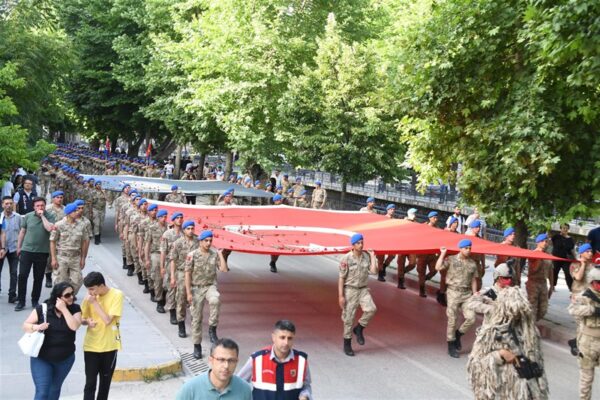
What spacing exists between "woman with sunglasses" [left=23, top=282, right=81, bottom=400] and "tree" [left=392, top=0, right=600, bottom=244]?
28.0 feet

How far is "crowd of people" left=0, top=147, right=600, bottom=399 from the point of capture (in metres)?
6.62

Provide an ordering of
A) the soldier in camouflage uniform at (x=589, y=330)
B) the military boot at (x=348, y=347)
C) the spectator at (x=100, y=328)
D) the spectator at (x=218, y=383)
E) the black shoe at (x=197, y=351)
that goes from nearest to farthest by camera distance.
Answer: the spectator at (x=218, y=383) → the spectator at (x=100, y=328) → the soldier in camouflage uniform at (x=589, y=330) → the black shoe at (x=197, y=351) → the military boot at (x=348, y=347)

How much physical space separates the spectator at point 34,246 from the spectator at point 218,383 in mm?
8949

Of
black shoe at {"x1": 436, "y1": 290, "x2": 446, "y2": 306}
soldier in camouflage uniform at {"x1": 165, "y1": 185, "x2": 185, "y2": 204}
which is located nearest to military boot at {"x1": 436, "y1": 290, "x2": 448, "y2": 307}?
black shoe at {"x1": 436, "y1": 290, "x2": 446, "y2": 306}

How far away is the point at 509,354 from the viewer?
6660 mm

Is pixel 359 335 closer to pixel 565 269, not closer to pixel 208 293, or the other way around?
pixel 208 293

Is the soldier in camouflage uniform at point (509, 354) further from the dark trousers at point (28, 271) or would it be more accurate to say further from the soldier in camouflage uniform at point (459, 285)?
the dark trousers at point (28, 271)

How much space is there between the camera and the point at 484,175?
1430 centimetres

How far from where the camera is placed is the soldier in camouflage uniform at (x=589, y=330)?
9031mm

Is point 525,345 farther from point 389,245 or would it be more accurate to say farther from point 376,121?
point 376,121

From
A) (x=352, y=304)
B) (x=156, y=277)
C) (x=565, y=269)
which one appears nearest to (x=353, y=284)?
(x=352, y=304)

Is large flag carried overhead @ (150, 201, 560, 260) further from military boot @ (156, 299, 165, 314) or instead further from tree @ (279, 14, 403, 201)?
tree @ (279, 14, 403, 201)

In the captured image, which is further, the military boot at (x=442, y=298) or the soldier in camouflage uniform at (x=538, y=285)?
the military boot at (x=442, y=298)

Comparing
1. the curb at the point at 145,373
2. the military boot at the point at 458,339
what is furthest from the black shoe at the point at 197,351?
the military boot at the point at 458,339
